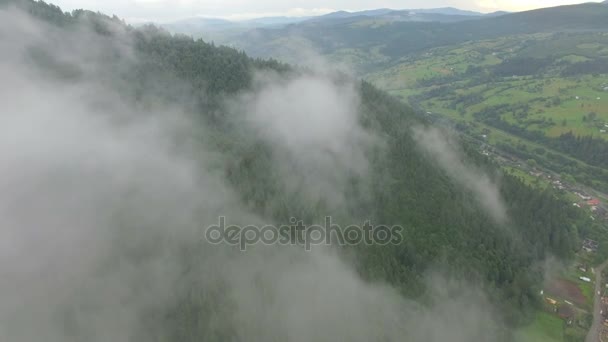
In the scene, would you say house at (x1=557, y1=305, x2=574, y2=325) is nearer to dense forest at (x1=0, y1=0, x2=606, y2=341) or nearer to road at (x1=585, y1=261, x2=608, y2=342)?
road at (x1=585, y1=261, x2=608, y2=342)

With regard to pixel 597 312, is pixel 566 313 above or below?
above

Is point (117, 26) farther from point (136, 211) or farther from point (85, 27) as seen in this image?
point (136, 211)

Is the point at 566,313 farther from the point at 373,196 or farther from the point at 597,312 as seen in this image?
the point at 373,196

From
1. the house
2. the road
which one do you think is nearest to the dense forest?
the house

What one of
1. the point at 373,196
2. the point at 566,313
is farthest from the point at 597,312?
the point at 373,196

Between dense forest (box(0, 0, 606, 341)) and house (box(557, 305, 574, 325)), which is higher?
dense forest (box(0, 0, 606, 341))
